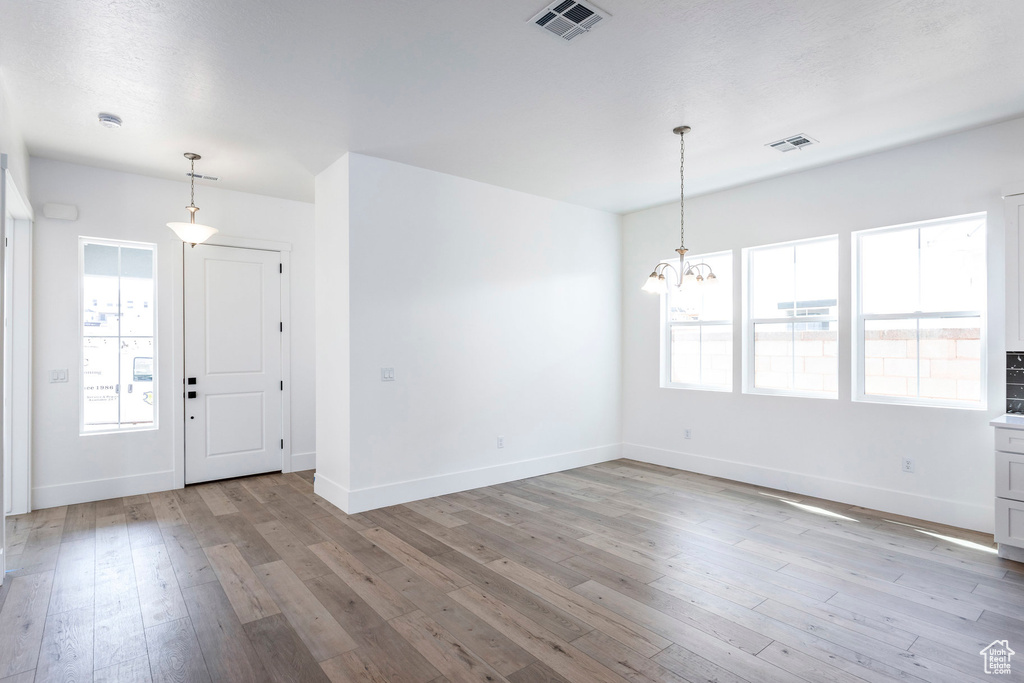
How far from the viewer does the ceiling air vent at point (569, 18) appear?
2.50 meters

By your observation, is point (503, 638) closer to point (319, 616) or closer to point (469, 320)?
point (319, 616)

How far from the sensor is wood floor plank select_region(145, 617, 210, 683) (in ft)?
7.34

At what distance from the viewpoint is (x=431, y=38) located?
9.07ft

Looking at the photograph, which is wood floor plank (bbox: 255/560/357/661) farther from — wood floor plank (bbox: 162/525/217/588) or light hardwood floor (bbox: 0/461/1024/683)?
wood floor plank (bbox: 162/525/217/588)

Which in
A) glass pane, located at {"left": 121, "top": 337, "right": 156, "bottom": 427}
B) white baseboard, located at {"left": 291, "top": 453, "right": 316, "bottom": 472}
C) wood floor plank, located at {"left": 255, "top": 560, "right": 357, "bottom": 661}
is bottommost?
wood floor plank, located at {"left": 255, "top": 560, "right": 357, "bottom": 661}

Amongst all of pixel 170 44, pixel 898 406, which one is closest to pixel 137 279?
pixel 170 44

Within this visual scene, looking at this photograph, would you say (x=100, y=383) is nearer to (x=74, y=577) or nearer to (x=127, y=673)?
(x=74, y=577)

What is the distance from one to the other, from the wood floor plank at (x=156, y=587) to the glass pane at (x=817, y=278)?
5309 millimetres

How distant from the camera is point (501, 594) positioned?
9.73ft

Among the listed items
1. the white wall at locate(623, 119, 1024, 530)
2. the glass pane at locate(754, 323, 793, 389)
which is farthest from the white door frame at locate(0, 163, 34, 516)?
the glass pane at locate(754, 323, 793, 389)

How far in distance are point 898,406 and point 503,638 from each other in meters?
3.76

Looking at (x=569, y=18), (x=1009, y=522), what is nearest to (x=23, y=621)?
(x=569, y=18)

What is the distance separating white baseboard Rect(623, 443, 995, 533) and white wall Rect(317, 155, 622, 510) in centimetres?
94

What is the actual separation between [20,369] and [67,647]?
3004 mm
